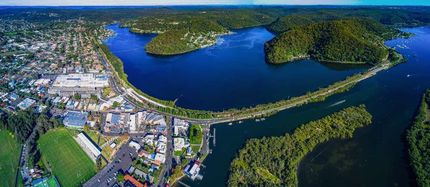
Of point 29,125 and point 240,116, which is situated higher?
point 29,125

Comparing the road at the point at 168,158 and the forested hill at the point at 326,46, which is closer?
the road at the point at 168,158

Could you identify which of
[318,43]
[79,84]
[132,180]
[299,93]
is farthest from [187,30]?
[132,180]

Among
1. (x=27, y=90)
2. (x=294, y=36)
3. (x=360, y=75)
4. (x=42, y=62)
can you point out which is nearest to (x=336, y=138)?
(x=360, y=75)

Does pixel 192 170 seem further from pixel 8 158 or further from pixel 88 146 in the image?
pixel 8 158

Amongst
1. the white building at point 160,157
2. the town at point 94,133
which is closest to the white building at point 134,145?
the town at point 94,133

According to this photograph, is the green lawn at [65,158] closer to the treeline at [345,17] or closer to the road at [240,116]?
the road at [240,116]

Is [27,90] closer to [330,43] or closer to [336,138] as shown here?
[336,138]
